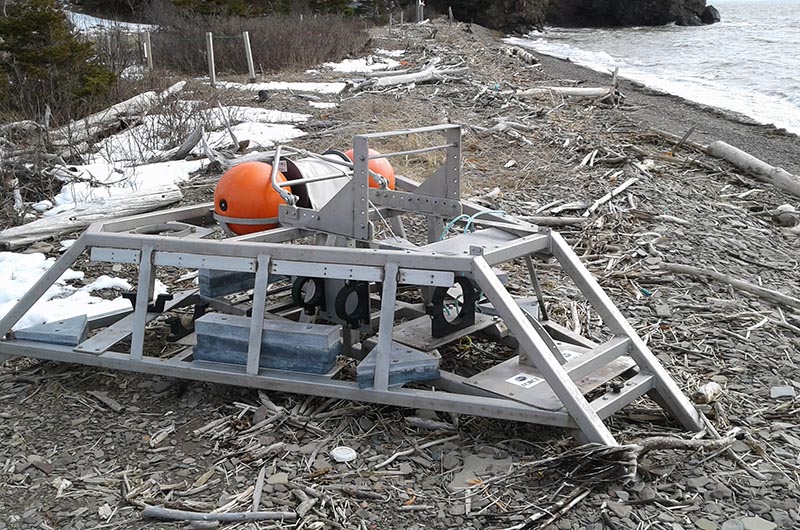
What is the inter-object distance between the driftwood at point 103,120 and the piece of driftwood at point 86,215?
246cm

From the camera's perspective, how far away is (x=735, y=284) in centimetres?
692

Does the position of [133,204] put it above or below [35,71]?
below

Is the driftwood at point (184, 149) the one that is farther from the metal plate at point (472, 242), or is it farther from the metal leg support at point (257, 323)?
→ the metal plate at point (472, 242)

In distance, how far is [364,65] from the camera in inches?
1028

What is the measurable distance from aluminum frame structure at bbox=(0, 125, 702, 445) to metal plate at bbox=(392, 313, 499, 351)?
0.07ft

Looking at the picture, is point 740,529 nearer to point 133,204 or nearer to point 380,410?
→ point 380,410

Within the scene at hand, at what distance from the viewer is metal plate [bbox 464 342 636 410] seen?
162 inches

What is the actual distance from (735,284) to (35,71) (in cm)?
1139

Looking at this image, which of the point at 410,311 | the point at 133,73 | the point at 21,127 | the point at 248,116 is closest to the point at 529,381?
the point at 410,311

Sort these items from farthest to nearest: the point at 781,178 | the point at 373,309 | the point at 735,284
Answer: the point at 781,178 → the point at 735,284 → the point at 373,309

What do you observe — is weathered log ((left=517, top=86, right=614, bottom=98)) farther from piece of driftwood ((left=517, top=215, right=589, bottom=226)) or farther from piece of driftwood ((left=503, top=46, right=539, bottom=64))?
piece of driftwood ((left=503, top=46, right=539, bottom=64))

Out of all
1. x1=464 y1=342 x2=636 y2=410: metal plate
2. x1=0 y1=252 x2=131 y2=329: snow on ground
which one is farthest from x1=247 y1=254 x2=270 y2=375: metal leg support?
x1=0 y1=252 x2=131 y2=329: snow on ground

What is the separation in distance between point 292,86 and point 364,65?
7383 mm

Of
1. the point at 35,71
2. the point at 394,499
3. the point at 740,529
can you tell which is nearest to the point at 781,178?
the point at 740,529
